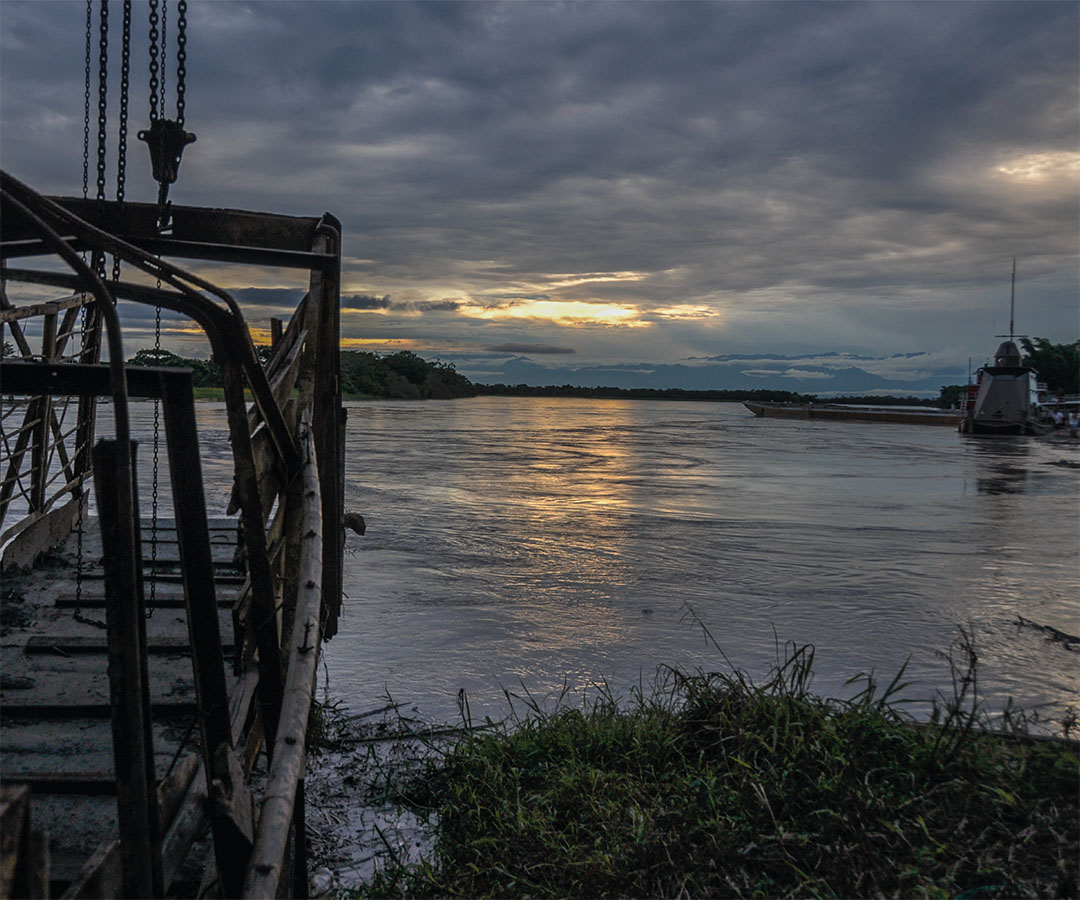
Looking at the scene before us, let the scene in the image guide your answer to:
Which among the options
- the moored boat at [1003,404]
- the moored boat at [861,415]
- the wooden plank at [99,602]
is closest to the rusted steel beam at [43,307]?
the wooden plank at [99,602]

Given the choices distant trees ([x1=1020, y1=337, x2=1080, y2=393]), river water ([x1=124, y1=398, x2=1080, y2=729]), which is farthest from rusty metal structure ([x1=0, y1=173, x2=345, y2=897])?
distant trees ([x1=1020, y1=337, x2=1080, y2=393])

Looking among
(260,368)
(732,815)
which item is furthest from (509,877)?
(260,368)

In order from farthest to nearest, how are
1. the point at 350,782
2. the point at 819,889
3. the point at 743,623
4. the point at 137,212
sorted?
the point at 743,623, the point at 137,212, the point at 350,782, the point at 819,889

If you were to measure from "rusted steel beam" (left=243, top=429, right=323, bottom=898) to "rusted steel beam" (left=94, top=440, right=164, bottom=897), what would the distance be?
2.32ft

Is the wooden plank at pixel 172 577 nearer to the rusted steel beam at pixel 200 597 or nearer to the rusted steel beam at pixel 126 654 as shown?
the rusted steel beam at pixel 200 597

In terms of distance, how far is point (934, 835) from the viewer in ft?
12.0

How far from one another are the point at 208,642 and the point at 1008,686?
604 centimetres

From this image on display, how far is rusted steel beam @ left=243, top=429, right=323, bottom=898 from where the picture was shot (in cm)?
249

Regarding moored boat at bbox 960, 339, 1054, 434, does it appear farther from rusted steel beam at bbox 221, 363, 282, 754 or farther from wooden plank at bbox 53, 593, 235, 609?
rusted steel beam at bbox 221, 363, 282, 754

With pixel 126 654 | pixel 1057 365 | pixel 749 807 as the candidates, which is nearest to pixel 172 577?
pixel 749 807

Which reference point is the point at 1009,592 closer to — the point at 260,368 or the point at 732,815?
the point at 732,815

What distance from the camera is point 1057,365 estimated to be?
7138 cm

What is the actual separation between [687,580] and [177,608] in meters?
6.15

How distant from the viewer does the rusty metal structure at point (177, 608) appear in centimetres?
180
